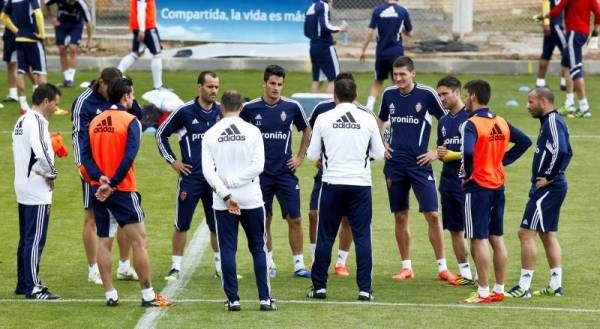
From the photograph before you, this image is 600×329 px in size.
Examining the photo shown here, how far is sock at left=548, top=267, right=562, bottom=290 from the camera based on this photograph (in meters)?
13.1

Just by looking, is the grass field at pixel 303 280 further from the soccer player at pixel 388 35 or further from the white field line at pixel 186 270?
the soccer player at pixel 388 35

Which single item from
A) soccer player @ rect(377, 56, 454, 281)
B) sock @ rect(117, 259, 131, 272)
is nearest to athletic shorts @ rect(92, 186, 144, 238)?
sock @ rect(117, 259, 131, 272)

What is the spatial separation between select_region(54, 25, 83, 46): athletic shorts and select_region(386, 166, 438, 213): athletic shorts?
42.4 feet

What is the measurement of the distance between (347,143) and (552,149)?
6.14ft

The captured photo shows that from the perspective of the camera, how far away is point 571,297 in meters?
13.1

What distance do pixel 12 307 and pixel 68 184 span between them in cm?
645

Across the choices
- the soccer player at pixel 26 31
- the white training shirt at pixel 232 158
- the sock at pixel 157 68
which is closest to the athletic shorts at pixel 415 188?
the white training shirt at pixel 232 158

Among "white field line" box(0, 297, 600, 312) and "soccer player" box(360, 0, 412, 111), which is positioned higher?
"soccer player" box(360, 0, 412, 111)

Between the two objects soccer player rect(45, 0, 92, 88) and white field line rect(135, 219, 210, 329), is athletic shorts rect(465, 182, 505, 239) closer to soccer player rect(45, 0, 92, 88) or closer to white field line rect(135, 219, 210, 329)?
white field line rect(135, 219, 210, 329)

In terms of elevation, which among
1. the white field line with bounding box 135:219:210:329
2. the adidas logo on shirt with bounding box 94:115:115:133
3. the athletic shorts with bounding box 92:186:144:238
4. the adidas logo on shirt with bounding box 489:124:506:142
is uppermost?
the adidas logo on shirt with bounding box 94:115:115:133

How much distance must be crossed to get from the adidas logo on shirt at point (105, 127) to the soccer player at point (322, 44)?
458 inches

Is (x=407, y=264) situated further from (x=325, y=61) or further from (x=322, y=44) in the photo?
(x=322, y=44)

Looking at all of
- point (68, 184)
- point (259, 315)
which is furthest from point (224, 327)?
point (68, 184)

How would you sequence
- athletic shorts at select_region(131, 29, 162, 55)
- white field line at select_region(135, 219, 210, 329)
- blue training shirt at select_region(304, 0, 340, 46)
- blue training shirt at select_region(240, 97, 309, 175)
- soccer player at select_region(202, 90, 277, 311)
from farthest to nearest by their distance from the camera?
athletic shorts at select_region(131, 29, 162, 55), blue training shirt at select_region(304, 0, 340, 46), blue training shirt at select_region(240, 97, 309, 175), soccer player at select_region(202, 90, 277, 311), white field line at select_region(135, 219, 210, 329)
